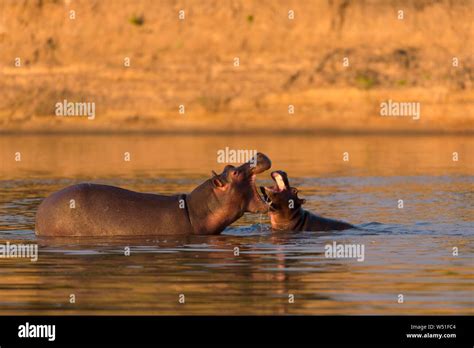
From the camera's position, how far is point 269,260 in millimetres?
17391

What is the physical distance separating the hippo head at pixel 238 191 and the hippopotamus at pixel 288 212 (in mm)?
618

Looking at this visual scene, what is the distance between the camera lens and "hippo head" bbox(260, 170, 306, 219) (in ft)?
65.6

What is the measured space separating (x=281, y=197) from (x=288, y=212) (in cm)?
44

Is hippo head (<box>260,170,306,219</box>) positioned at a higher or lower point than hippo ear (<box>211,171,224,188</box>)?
lower

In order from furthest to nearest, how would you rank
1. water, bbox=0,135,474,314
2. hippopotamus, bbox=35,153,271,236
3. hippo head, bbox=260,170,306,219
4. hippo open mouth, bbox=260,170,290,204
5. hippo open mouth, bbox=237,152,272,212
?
1. hippo head, bbox=260,170,306,219
2. hippo open mouth, bbox=260,170,290,204
3. hippopotamus, bbox=35,153,271,236
4. hippo open mouth, bbox=237,152,272,212
5. water, bbox=0,135,474,314

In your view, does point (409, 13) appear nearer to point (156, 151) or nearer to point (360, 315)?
point (156, 151)

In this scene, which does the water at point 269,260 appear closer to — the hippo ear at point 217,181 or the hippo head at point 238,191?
the hippo head at point 238,191

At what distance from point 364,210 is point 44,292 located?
11.4 m

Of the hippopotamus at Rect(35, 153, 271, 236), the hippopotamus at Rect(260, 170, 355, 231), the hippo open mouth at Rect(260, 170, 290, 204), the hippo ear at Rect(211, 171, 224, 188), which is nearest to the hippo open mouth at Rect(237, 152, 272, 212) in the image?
the hippopotamus at Rect(35, 153, 271, 236)
